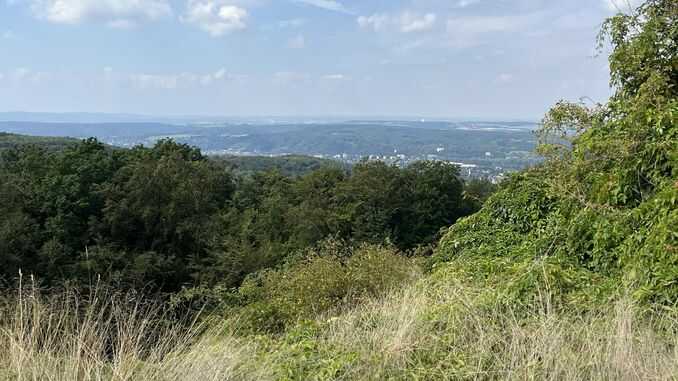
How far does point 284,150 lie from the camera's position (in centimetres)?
13612

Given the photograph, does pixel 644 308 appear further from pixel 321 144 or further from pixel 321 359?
pixel 321 144

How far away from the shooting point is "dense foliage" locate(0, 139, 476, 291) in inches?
796

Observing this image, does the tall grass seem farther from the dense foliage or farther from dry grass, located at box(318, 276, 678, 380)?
the dense foliage

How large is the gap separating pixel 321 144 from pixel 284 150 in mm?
10496

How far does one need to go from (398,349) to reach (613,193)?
3056 mm

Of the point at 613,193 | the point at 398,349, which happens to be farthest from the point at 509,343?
the point at 613,193

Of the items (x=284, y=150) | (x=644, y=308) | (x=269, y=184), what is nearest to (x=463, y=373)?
(x=644, y=308)

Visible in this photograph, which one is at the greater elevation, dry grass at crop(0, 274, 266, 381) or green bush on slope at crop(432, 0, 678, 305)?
green bush on slope at crop(432, 0, 678, 305)

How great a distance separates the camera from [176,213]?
23.8 metres

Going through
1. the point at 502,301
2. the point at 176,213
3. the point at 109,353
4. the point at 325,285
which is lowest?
the point at 176,213

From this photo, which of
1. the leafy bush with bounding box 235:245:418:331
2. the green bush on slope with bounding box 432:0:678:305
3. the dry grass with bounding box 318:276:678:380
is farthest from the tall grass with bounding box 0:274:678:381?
the leafy bush with bounding box 235:245:418:331

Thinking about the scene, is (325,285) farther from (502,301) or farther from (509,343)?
(509,343)

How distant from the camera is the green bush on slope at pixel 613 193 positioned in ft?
12.4

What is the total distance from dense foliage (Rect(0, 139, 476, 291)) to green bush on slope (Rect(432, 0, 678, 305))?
37.0ft
